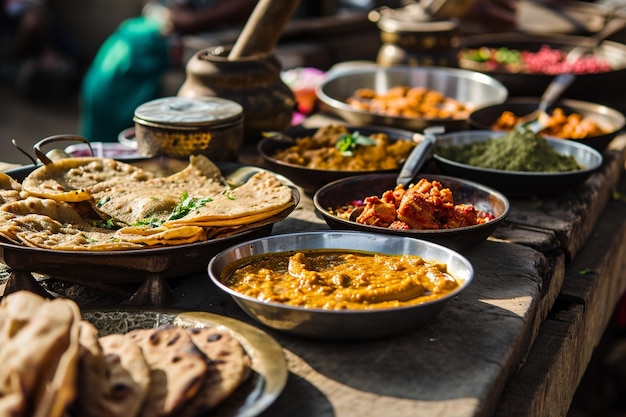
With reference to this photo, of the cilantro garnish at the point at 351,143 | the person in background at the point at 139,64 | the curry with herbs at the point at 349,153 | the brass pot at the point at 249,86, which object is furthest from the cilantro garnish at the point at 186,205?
the person in background at the point at 139,64

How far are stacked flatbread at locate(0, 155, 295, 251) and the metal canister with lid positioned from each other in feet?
0.54

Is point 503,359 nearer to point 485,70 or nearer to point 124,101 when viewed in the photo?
point 485,70

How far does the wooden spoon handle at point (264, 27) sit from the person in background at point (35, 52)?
→ 248 inches

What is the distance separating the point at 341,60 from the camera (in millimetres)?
6445

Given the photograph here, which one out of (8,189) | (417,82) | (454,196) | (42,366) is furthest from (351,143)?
(42,366)

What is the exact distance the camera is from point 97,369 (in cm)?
138

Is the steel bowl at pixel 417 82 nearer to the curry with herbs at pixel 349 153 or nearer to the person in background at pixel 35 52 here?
the curry with herbs at pixel 349 153

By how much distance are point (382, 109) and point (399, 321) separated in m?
2.29

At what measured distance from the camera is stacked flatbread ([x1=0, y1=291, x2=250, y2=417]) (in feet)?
4.22

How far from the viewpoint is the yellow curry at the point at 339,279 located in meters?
1.79

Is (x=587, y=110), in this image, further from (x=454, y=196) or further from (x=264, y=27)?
(x=264, y=27)

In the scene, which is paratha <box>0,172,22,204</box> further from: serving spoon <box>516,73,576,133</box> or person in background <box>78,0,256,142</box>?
person in background <box>78,0,256,142</box>

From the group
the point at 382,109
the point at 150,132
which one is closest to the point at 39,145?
the point at 150,132

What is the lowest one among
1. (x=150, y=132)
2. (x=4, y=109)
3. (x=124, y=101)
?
(x=4, y=109)
